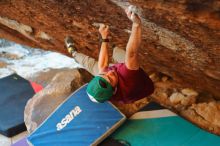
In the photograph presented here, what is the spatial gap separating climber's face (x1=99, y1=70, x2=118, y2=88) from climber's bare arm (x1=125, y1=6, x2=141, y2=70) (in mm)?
Answer: 145

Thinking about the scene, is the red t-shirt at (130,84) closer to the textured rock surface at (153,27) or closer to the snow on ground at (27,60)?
the textured rock surface at (153,27)

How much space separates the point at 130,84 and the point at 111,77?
0.43 ft

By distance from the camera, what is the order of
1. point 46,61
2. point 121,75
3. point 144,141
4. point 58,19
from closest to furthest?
point 121,75 → point 58,19 → point 144,141 → point 46,61

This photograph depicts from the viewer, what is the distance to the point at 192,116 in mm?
3238

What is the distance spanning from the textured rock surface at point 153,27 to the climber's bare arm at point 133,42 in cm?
7

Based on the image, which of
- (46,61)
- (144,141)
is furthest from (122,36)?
(46,61)

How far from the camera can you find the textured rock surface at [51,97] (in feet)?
12.3

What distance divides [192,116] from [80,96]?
1169 mm

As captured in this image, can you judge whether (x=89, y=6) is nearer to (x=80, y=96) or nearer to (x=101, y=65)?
(x=101, y=65)

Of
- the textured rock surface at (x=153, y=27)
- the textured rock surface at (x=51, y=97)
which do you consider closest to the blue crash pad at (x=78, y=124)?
the textured rock surface at (x=51, y=97)

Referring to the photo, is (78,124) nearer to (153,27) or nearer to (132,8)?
(153,27)

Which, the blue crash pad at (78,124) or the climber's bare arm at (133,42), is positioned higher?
the climber's bare arm at (133,42)

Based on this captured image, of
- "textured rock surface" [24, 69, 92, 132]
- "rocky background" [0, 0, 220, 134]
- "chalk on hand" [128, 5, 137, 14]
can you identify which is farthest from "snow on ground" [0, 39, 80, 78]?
"chalk on hand" [128, 5, 137, 14]

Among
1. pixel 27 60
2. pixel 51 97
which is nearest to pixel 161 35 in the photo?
pixel 51 97
